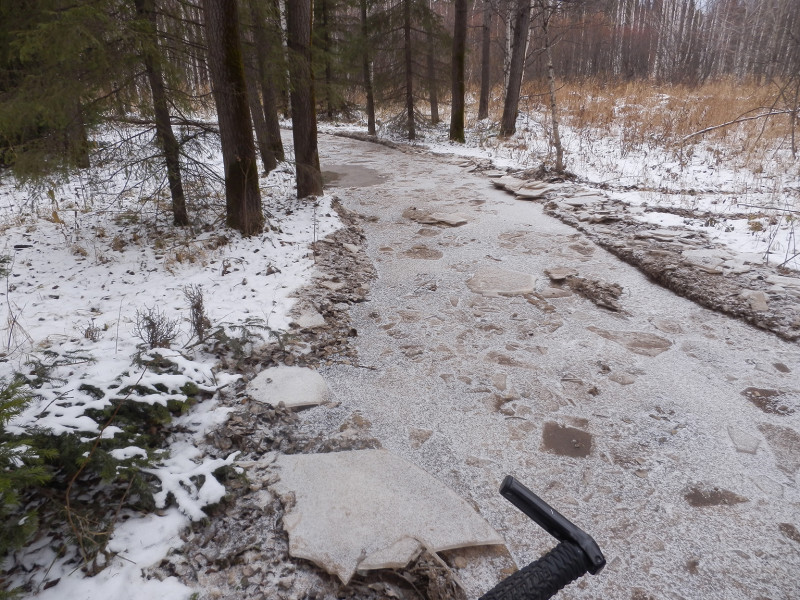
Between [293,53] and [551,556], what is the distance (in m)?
7.71

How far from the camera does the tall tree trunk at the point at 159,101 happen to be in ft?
16.9

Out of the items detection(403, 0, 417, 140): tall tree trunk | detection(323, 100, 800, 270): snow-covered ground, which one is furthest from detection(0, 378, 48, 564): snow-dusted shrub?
detection(403, 0, 417, 140): tall tree trunk

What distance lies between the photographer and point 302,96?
763 centimetres

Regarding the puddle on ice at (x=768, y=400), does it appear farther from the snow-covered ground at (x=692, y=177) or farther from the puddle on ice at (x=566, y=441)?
the snow-covered ground at (x=692, y=177)

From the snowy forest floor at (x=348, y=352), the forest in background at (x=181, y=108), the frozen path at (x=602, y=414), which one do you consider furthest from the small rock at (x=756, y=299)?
the forest in background at (x=181, y=108)

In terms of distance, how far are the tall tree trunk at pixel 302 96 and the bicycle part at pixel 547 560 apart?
722cm

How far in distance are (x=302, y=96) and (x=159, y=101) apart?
105 inches

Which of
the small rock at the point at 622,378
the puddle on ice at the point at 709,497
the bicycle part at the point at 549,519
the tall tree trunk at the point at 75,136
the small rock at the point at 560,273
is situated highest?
the tall tree trunk at the point at 75,136

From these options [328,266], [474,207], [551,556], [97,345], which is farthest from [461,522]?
[474,207]

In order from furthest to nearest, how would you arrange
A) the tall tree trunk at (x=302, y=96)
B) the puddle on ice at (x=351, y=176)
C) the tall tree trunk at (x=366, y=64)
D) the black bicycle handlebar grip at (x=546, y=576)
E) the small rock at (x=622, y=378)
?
1. the tall tree trunk at (x=366, y=64)
2. the puddle on ice at (x=351, y=176)
3. the tall tree trunk at (x=302, y=96)
4. the small rock at (x=622, y=378)
5. the black bicycle handlebar grip at (x=546, y=576)

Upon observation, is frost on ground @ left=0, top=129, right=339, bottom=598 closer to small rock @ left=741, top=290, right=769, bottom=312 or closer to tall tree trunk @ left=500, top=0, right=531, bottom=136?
small rock @ left=741, top=290, right=769, bottom=312

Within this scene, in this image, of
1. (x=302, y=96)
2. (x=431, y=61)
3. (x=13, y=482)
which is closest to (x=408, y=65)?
(x=431, y=61)

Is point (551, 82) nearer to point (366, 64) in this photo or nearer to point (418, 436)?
point (418, 436)

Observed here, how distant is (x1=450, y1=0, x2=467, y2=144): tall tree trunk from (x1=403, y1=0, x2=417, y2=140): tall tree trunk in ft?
5.00
